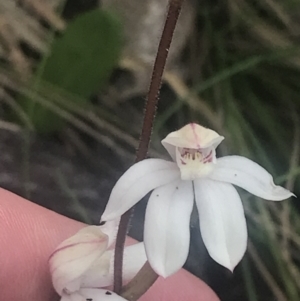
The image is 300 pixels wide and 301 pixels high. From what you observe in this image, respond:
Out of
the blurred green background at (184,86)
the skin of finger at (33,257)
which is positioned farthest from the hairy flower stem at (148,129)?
the blurred green background at (184,86)

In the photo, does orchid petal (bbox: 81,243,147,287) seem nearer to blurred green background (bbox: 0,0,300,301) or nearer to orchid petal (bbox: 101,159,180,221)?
orchid petal (bbox: 101,159,180,221)

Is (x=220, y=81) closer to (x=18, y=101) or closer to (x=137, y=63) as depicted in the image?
(x=137, y=63)

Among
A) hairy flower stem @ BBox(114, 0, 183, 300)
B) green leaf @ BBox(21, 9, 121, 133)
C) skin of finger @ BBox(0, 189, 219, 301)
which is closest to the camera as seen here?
hairy flower stem @ BBox(114, 0, 183, 300)

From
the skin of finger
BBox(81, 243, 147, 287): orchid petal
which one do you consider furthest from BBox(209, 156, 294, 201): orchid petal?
the skin of finger

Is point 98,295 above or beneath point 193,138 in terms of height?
beneath

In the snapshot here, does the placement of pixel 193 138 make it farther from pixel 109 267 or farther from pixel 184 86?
pixel 184 86

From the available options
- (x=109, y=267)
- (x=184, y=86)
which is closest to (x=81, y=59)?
(x=184, y=86)

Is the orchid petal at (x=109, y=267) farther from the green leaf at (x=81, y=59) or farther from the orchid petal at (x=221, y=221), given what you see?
the green leaf at (x=81, y=59)
